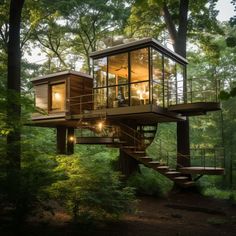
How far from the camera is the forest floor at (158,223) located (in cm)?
663

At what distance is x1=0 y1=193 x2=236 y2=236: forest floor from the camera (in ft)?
21.8

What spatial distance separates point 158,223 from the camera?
319 inches

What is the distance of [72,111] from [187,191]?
644cm

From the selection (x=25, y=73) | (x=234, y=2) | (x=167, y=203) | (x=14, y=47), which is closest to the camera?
(x=234, y=2)

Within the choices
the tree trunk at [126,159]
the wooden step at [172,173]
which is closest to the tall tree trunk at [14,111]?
the tree trunk at [126,159]

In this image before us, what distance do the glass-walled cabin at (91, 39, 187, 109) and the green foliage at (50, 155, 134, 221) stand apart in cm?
524

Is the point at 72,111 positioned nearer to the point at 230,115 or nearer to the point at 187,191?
the point at 187,191

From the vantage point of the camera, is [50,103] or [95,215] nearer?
[95,215]

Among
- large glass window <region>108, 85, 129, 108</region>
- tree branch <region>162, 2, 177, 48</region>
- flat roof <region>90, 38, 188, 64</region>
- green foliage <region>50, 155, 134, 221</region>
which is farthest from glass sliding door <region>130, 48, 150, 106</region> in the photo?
green foliage <region>50, 155, 134, 221</region>

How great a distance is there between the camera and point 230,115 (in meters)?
20.8

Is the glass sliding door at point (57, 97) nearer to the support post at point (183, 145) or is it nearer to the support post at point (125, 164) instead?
the support post at point (125, 164)

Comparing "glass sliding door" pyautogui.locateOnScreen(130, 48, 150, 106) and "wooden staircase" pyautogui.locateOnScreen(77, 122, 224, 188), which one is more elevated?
"glass sliding door" pyautogui.locateOnScreen(130, 48, 150, 106)

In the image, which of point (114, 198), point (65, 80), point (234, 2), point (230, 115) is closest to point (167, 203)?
point (114, 198)

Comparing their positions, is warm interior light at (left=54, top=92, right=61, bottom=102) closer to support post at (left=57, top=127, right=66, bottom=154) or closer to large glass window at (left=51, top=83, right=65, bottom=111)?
large glass window at (left=51, top=83, right=65, bottom=111)
